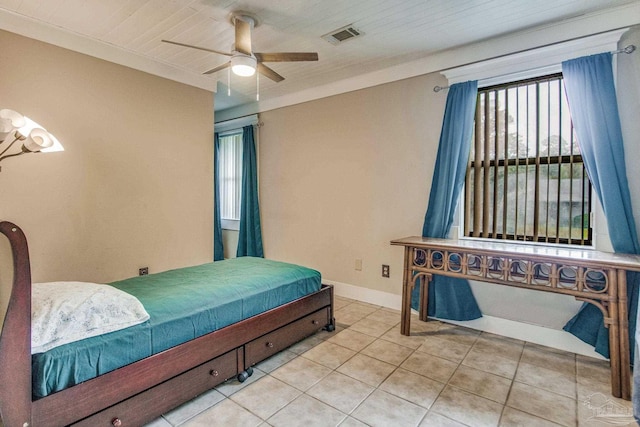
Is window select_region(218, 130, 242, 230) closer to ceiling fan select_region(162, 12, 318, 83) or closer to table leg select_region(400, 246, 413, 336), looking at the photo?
ceiling fan select_region(162, 12, 318, 83)

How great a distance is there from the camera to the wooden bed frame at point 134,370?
1.22m

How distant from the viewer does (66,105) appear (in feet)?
8.96

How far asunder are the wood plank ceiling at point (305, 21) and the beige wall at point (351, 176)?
54 centimetres

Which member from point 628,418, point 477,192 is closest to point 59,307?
point 628,418

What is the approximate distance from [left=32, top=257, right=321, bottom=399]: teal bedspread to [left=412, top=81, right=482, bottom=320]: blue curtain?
1.22 m

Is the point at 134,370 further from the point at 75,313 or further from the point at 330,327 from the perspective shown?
the point at 330,327

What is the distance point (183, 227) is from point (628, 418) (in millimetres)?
3839

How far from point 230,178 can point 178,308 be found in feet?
12.3

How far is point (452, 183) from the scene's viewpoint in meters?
2.93

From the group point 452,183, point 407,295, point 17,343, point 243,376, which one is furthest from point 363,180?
point 17,343

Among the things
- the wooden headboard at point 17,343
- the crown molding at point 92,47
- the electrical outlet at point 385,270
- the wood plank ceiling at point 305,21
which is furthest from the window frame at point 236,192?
the wooden headboard at point 17,343

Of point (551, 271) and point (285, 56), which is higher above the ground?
point (285, 56)

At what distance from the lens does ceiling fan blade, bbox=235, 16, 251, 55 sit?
2314 mm

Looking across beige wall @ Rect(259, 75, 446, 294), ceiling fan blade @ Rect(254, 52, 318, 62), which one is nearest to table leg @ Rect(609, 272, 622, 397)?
beige wall @ Rect(259, 75, 446, 294)
